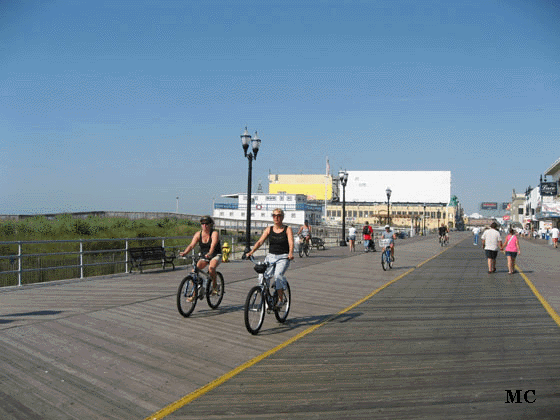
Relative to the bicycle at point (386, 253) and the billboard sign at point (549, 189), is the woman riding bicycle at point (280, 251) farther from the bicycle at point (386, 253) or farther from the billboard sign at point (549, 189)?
the billboard sign at point (549, 189)

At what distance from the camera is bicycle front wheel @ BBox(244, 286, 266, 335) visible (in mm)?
8562

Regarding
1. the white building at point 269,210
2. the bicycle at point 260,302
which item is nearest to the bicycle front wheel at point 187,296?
the bicycle at point 260,302

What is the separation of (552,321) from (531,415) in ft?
18.3

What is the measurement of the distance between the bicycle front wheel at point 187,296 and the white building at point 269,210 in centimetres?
7780

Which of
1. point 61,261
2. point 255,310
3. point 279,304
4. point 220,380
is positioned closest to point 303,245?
point 61,261

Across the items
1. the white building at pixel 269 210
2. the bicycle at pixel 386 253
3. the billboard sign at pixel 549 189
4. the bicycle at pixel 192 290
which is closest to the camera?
the bicycle at pixel 192 290

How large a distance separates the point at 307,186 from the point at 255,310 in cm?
17047

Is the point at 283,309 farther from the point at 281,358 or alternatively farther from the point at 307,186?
the point at 307,186

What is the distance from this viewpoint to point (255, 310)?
8836mm

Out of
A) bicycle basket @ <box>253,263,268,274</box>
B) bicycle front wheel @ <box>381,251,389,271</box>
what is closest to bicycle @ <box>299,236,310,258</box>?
bicycle front wheel @ <box>381,251,389,271</box>

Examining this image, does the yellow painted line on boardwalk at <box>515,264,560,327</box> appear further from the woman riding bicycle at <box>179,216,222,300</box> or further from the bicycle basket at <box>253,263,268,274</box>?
the woman riding bicycle at <box>179,216,222,300</box>

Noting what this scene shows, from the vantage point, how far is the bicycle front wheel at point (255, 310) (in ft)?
28.1

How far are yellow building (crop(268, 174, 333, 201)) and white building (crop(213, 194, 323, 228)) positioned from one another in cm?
7293

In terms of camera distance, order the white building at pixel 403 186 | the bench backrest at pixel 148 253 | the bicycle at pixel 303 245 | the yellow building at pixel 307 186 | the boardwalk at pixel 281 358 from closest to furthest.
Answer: the boardwalk at pixel 281 358 → the bench backrest at pixel 148 253 → the bicycle at pixel 303 245 → the white building at pixel 403 186 → the yellow building at pixel 307 186
